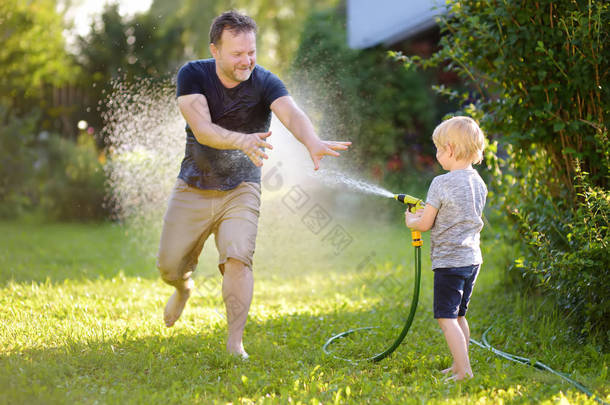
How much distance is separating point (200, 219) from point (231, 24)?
41.5 inches

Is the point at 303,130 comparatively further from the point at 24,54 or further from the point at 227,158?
the point at 24,54

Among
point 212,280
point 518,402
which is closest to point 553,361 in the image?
point 518,402

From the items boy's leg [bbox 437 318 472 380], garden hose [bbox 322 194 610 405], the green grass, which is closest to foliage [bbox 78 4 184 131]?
the green grass

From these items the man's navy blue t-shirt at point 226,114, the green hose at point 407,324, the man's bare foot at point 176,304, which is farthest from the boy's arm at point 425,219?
the man's bare foot at point 176,304

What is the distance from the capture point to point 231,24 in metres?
3.05

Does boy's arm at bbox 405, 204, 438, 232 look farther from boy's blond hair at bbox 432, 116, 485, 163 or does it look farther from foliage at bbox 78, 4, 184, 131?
foliage at bbox 78, 4, 184, 131

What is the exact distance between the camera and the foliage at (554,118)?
3162mm

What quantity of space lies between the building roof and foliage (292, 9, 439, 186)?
213 millimetres

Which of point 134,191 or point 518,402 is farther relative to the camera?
point 134,191

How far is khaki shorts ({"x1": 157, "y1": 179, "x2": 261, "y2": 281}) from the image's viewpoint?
321 cm

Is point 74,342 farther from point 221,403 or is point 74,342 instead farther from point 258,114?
point 258,114

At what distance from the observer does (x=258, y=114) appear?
3305mm

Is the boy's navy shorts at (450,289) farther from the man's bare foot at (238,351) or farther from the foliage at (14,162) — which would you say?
the foliage at (14,162)

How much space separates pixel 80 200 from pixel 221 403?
7.22 metres
